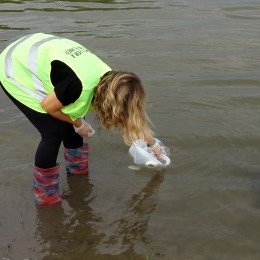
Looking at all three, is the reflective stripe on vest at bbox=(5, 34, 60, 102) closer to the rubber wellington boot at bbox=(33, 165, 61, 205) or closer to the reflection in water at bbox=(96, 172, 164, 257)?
the rubber wellington boot at bbox=(33, 165, 61, 205)

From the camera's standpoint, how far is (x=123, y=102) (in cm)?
314

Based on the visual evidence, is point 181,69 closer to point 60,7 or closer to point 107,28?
point 107,28

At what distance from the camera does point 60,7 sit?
1102cm

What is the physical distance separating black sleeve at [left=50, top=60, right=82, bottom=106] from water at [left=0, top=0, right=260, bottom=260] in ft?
3.67

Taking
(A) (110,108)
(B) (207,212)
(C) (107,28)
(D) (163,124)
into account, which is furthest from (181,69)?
(A) (110,108)

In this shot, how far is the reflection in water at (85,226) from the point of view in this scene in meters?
3.42

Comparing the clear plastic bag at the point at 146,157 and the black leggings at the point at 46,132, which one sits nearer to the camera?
the black leggings at the point at 46,132

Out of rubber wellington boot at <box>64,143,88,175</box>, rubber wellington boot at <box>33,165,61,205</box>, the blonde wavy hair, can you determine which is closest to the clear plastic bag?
rubber wellington boot at <box>64,143,88,175</box>

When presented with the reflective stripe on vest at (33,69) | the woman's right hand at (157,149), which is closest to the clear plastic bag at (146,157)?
the woman's right hand at (157,149)

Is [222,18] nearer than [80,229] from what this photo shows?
No

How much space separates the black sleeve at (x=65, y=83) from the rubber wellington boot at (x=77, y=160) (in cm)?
102

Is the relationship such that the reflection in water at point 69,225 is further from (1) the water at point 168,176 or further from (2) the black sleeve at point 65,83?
(2) the black sleeve at point 65,83

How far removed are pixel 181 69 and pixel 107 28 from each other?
9.08 ft

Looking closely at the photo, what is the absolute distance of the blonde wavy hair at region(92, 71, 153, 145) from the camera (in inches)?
123
